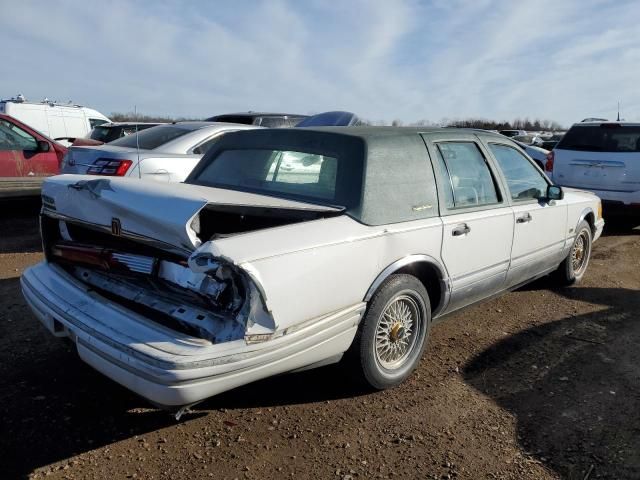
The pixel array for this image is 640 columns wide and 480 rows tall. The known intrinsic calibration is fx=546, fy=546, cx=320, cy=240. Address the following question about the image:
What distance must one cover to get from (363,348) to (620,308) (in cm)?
313

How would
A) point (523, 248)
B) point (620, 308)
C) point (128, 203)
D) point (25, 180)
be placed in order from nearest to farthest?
point (128, 203)
point (523, 248)
point (620, 308)
point (25, 180)

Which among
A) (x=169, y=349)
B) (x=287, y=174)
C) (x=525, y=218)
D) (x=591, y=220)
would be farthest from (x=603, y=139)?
(x=169, y=349)

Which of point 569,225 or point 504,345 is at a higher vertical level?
point 569,225

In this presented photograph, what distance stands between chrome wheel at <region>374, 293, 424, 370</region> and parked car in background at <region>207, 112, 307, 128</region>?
676 centimetres

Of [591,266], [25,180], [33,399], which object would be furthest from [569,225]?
[25,180]

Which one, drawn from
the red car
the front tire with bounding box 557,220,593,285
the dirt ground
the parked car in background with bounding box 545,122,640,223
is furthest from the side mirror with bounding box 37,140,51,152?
the parked car in background with bounding box 545,122,640,223

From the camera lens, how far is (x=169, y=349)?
7.76 ft

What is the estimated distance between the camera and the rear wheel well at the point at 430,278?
11.2ft

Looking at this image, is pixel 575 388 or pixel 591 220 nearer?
pixel 575 388

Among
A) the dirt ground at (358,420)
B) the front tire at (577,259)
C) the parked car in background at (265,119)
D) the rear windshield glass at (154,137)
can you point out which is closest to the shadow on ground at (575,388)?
the dirt ground at (358,420)

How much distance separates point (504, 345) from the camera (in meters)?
4.09

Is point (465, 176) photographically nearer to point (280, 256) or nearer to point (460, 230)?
point (460, 230)

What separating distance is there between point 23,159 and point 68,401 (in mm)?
6052

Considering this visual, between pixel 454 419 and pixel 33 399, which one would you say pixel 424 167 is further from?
pixel 33 399
